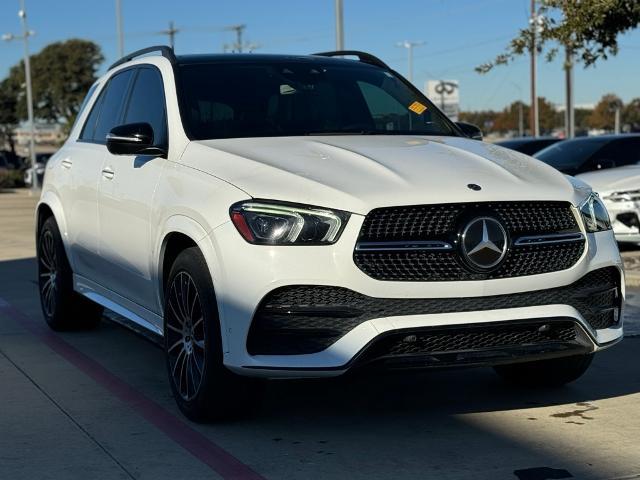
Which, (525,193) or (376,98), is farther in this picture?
(376,98)

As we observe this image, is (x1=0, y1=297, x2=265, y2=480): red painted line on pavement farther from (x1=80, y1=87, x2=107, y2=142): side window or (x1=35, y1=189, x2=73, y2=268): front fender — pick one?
(x1=80, y1=87, x2=107, y2=142): side window

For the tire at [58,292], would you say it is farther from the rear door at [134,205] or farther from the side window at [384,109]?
the side window at [384,109]

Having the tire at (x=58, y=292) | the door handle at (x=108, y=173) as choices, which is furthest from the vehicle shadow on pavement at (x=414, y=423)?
the door handle at (x=108, y=173)

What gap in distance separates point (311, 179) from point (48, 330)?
3.92 metres

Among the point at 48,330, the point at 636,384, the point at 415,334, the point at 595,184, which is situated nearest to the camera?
the point at 415,334

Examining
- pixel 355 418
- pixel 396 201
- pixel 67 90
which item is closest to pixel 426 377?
pixel 355 418

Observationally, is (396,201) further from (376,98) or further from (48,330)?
(48,330)

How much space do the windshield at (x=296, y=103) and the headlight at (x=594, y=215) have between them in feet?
4.24

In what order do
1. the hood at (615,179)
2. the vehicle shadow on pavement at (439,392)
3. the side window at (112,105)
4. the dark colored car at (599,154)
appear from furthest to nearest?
the dark colored car at (599,154), the hood at (615,179), the side window at (112,105), the vehicle shadow on pavement at (439,392)

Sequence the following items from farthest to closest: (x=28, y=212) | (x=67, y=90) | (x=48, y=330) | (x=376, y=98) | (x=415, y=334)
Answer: (x=67, y=90) < (x=28, y=212) < (x=48, y=330) < (x=376, y=98) < (x=415, y=334)

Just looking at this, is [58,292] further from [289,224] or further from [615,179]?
[615,179]

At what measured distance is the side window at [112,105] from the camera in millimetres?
6957

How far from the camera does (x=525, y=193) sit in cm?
483

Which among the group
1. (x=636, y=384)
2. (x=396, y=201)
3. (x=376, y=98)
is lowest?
(x=636, y=384)
